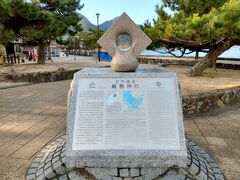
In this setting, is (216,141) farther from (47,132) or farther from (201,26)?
(201,26)

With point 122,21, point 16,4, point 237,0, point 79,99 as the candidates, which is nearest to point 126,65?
point 122,21

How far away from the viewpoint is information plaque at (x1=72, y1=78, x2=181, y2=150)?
2.51 meters

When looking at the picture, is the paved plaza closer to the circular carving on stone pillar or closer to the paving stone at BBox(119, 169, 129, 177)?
the paving stone at BBox(119, 169, 129, 177)

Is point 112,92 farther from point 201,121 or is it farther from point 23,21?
point 23,21

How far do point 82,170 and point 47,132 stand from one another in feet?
6.06

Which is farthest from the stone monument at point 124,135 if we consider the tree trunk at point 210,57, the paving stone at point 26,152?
the tree trunk at point 210,57

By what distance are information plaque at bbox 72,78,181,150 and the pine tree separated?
13.6 feet

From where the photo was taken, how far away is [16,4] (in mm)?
11898

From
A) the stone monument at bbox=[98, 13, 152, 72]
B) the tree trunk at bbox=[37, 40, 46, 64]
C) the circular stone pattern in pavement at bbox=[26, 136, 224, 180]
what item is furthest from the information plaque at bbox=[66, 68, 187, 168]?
the tree trunk at bbox=[37, 40, 46, 64]

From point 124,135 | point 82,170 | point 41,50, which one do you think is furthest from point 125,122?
point 41,50

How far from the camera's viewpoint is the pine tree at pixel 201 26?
19.2 feet

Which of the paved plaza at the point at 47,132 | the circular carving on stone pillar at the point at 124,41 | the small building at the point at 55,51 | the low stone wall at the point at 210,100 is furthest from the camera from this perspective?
the small building at the point at 55,51

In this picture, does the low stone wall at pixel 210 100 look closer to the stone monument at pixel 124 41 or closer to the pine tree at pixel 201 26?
the pine tree at pixel 201 26

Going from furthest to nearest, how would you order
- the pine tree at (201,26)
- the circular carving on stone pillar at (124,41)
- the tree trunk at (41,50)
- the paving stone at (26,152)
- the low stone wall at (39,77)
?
the tree trunk at (41,50)
the low stone wall at (39,77)
the pine tree at (201,26)
the circular carving on stone pillar at (124,41)
the paving stone at (26,152)
